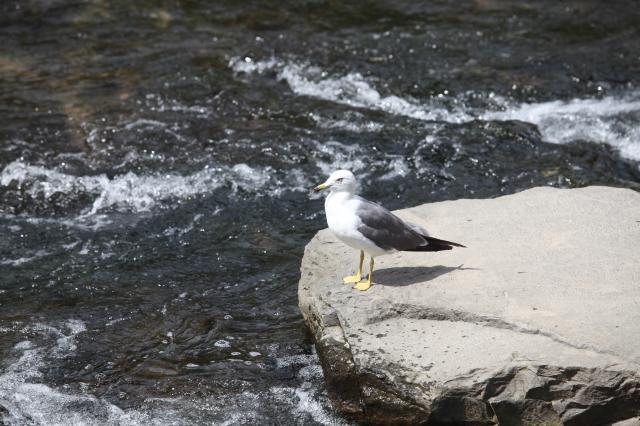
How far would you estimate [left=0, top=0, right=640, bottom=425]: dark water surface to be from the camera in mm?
6273

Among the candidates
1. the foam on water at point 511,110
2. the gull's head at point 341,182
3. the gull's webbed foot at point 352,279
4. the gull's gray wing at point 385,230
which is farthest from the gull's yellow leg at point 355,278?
the foam on water at point 511,110

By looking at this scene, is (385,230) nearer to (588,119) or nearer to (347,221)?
(347,221)

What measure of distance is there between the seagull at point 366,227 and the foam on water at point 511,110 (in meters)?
3.97

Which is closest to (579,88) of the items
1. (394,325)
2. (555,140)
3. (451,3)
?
(555,140)

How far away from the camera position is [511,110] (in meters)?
10.2

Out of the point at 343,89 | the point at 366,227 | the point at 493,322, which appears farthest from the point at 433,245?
the point at 343,89

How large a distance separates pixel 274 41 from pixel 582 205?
20.7ft

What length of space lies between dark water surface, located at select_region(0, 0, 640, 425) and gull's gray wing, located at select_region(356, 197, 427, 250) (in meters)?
1.04

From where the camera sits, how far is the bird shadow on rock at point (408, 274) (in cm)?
600

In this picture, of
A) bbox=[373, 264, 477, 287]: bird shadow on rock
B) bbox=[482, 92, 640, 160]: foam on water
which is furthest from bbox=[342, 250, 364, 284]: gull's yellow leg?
bbox=[482, 92, 640, 160]: foam on water

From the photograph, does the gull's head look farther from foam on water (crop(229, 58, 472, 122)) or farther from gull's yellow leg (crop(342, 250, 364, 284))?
foam on water (crop(229, 58, 472, 122))

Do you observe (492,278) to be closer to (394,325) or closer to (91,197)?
(394,325)

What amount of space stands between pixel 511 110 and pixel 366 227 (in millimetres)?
5005

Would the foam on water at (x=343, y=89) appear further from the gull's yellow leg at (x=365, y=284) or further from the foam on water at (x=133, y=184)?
the gull's yellow leg at (x=365, y=284)
